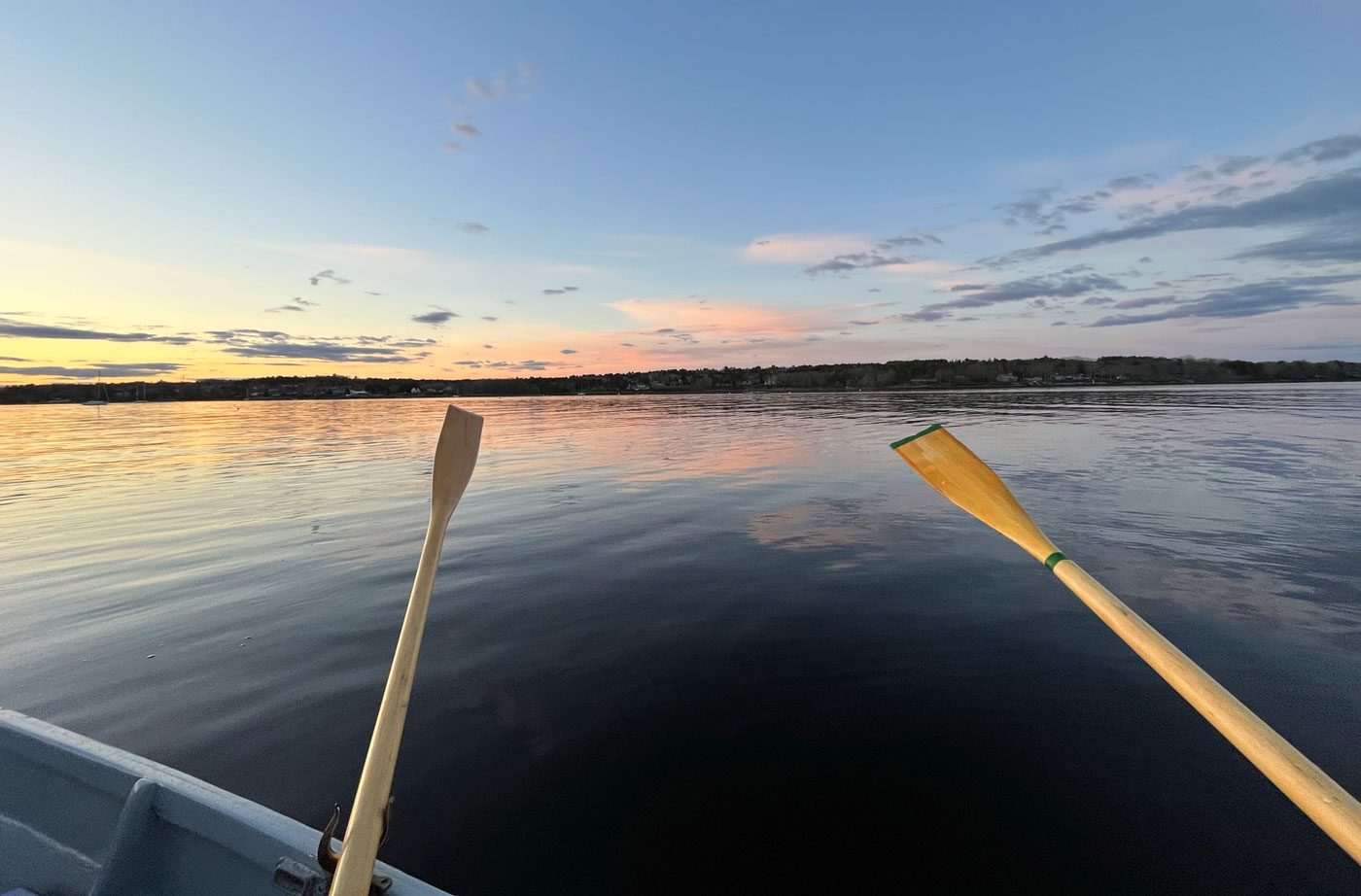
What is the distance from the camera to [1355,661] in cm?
539

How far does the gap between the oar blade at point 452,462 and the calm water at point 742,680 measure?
180cm

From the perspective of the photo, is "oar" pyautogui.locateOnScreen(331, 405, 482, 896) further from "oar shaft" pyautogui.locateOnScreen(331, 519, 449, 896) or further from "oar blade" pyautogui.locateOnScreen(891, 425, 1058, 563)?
"oar blade" pyautogui.locateOnScreen(891, 425, 1058, 563)

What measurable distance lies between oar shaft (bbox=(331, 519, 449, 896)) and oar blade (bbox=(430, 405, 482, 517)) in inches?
58.3

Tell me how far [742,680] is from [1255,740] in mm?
3549

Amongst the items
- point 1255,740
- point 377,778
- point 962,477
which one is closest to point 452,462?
point 377,778

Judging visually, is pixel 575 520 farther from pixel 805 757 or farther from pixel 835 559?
pixel 805 757

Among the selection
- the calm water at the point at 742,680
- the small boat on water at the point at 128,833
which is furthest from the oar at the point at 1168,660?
the small boat on water at the point at 128,833

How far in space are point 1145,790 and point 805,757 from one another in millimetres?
2120

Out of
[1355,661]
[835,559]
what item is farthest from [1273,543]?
[835,559]

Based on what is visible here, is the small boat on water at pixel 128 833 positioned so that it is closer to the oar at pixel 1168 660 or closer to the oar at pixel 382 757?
the oar at pixel 382 757

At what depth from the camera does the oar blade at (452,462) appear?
469cm

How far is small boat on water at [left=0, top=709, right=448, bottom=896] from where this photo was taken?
262cm

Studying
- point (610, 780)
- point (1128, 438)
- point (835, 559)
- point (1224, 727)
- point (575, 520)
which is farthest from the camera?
point (1128, 438)

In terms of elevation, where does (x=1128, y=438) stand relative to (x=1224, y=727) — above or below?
below
